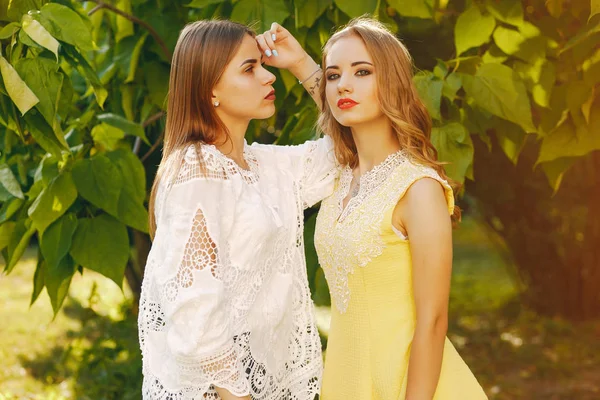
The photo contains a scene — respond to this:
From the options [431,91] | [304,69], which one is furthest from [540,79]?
[304,69]

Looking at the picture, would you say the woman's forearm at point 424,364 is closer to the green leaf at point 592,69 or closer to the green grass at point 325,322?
the green leaf at point 592,69

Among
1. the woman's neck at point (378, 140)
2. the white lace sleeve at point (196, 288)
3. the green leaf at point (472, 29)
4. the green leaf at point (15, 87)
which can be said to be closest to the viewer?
the white lace sleeve at point (196, 288)

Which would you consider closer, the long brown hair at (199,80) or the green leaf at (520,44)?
the long brown hair at (199,80)

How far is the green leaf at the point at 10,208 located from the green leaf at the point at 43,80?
0.70 meters

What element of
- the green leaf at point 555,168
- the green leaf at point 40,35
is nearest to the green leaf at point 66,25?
the green leaf at point 40,35

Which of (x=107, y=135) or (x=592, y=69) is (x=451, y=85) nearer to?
(x=592, y=69)

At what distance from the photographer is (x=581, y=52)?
2.49m

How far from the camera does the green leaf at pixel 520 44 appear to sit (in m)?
2.58

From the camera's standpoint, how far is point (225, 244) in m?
1.98

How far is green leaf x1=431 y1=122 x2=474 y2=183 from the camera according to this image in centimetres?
243

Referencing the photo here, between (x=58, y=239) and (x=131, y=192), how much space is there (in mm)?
260

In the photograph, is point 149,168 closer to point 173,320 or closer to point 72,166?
point 72,166

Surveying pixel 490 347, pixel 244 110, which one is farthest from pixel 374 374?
pixel 490 347

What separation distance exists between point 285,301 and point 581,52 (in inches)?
Result: 46.3
